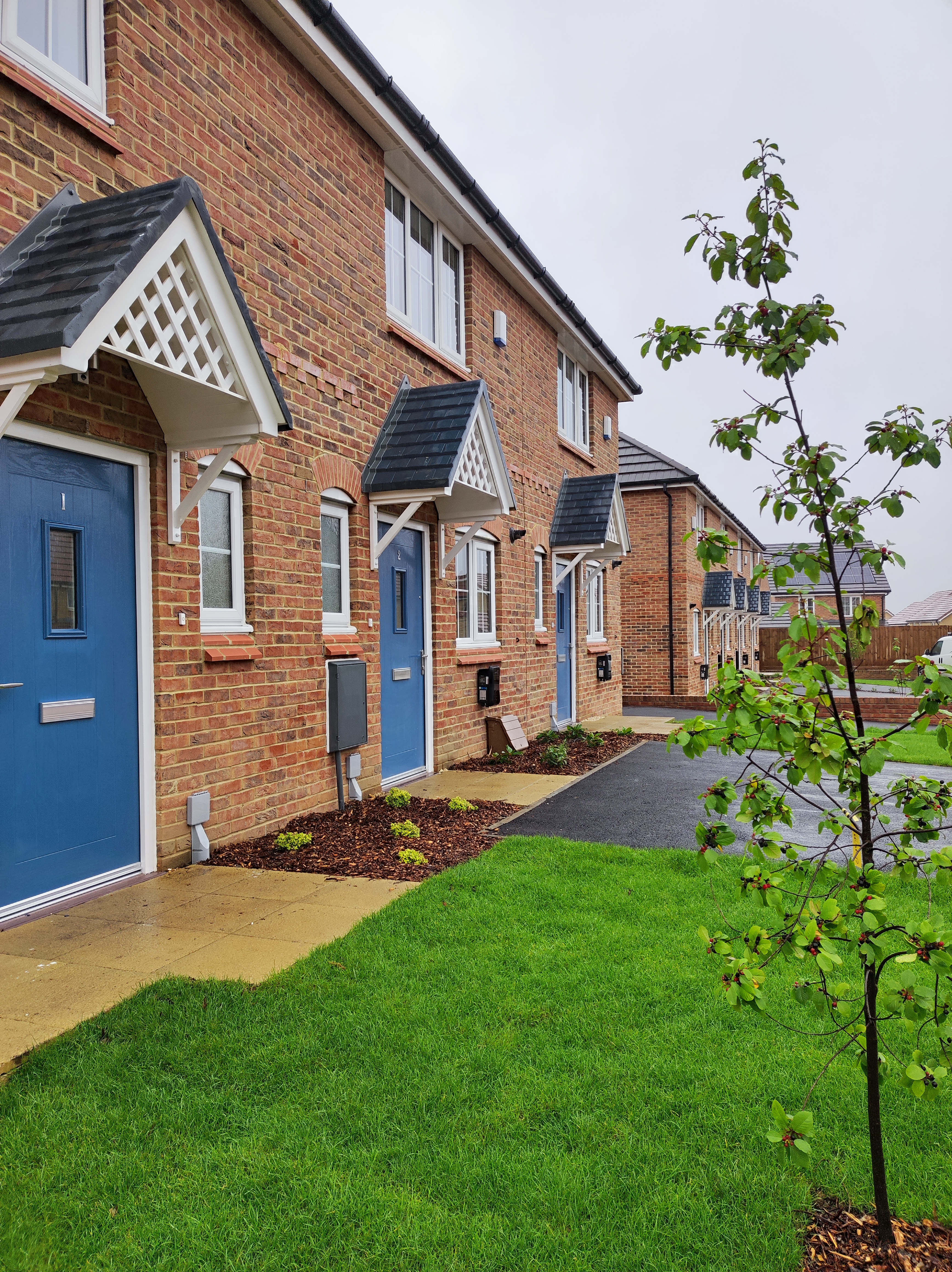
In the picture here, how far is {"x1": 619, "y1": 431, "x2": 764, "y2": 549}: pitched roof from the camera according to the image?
23.6 m

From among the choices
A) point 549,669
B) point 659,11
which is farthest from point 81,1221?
point 549,669

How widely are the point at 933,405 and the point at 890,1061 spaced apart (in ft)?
7.24

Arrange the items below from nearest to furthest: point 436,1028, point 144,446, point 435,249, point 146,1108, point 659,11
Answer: point 146,1108 < point 436,1028 < point 144,446 < point 659,11 < point 435,249

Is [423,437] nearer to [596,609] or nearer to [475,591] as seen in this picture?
[475,591]

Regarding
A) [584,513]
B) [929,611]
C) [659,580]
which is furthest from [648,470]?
[929,611]

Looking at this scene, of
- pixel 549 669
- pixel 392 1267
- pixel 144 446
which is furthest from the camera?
pixel 549 669

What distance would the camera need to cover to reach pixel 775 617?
239cm

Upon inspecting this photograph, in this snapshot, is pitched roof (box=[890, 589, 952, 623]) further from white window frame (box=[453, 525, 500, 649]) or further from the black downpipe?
white window frame (box=[453, 525, 500, 649])

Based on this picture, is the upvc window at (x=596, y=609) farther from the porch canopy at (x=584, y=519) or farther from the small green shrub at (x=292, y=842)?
the small green shrub at (x=292, y=842)

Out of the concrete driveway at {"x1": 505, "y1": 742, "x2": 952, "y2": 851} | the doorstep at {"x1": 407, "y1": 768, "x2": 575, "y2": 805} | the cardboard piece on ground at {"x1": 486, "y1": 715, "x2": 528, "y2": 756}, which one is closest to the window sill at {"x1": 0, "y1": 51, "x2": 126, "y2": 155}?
the concrete driveway at {"x1": 505, "y1": 742, "x2": 952, "y2": 851}

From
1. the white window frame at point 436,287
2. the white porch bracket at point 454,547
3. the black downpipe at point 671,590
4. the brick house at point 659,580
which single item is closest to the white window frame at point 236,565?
the white window frame at point 436,287

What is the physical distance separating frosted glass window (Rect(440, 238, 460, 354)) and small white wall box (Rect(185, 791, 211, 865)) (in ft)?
21.5

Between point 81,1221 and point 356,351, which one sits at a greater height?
point 356,351

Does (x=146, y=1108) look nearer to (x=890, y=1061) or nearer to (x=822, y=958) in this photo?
(x=822, y=958)
